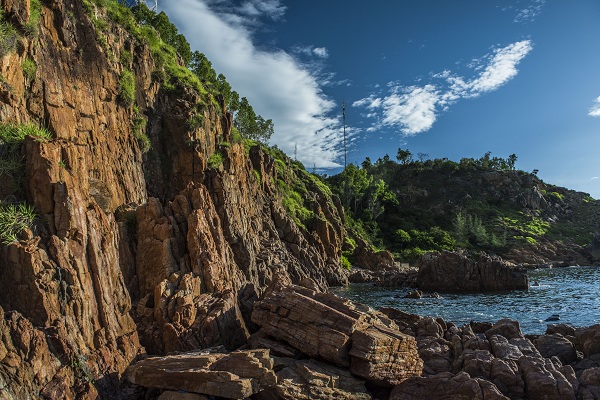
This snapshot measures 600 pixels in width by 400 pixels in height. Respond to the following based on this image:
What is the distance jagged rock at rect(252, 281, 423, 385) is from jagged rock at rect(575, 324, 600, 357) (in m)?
11.0

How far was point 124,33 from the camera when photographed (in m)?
41.4

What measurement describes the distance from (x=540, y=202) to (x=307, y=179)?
3711 inches

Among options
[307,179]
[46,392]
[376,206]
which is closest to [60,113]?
[46,392]

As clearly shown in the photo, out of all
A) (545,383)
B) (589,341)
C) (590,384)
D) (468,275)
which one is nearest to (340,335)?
(545,383)

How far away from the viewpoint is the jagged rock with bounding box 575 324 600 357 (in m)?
20.1

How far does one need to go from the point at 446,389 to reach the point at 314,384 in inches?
213

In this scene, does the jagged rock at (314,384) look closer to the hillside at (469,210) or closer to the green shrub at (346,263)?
the green shrub at (346,263)

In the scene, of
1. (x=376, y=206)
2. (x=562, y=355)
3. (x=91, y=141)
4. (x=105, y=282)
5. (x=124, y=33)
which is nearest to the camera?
(x=105, y=282)

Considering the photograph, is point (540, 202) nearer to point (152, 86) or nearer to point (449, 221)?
point (449, 221)

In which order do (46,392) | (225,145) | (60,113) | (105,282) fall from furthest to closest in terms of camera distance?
(225,145) → (60,113) → (105,282) → (46,392)

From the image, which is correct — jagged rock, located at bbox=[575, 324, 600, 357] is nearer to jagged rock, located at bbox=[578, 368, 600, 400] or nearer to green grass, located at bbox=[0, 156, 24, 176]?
jagged rock, located at bbox=[578, 368, 600, 400]

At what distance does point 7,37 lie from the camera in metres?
20.9

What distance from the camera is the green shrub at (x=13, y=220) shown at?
560 inches

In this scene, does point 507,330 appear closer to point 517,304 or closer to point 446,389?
point 446,389
